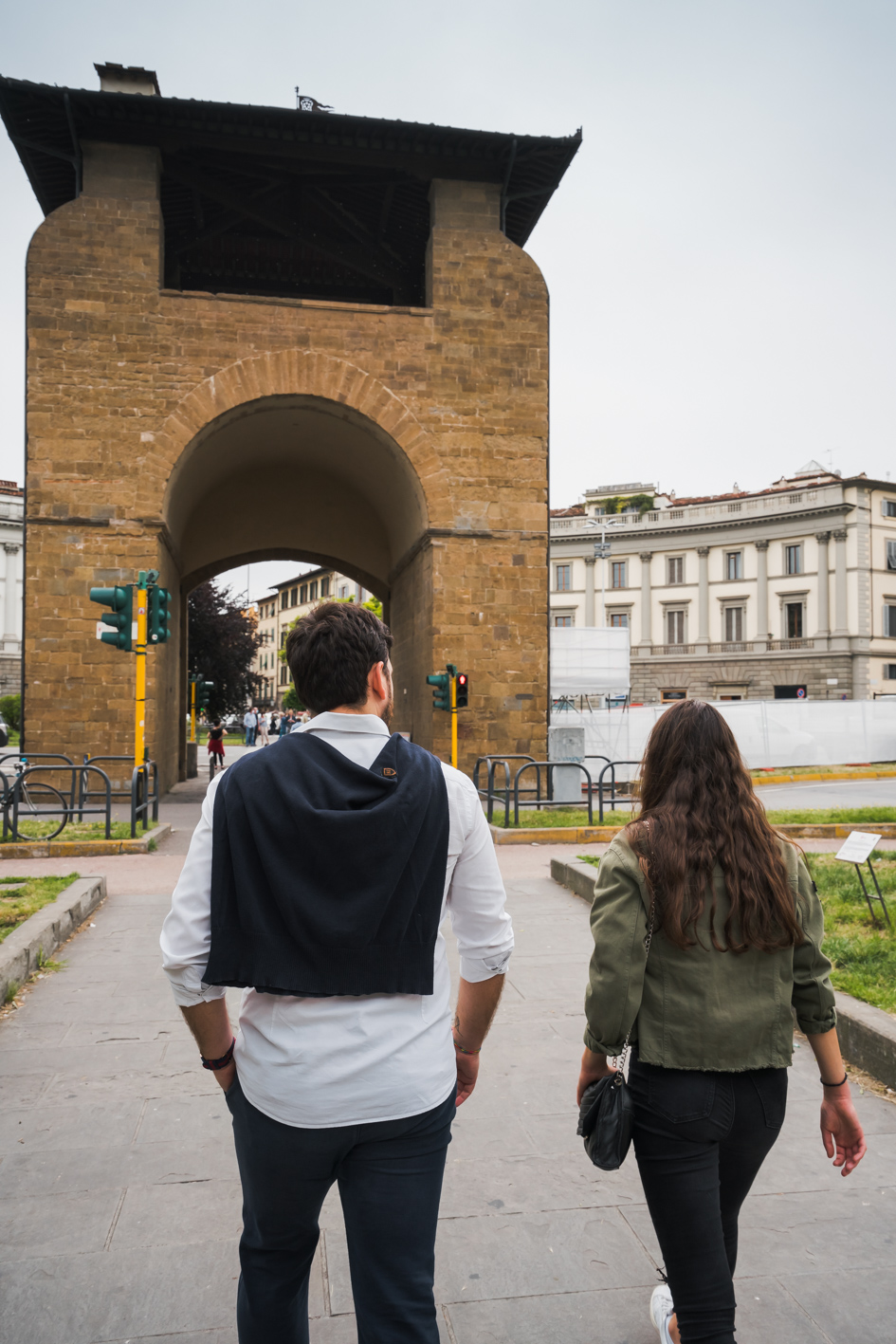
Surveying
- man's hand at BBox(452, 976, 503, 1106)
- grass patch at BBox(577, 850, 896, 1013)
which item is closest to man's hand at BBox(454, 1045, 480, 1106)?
man's hand at BBox(452, 976, 503, 1106)

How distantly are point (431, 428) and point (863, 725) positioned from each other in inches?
607

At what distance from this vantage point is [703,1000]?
2137 mm

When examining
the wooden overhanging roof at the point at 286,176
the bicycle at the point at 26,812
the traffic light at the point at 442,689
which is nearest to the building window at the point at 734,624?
the wooden overhanging roof at the point at 286,176

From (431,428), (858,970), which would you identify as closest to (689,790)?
(858,970)

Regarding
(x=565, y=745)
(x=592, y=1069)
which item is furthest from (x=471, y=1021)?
(x=565, y=745)

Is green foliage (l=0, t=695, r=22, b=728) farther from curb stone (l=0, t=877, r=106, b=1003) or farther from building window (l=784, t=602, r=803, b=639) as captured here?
building window (l=784, t=602, r=803, b=639)

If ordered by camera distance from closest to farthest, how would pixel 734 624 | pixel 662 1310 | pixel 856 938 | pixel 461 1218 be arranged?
pixel 662 1310 → pixel 461 1218 → pixel 856 938 → pixel 734 624

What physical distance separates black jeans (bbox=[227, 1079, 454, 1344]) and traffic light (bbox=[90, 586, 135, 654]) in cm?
1036

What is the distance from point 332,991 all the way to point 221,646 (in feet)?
112

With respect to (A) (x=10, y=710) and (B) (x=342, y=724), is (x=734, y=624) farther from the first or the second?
(B) (x=342, y=724)

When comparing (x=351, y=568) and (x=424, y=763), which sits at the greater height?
(x=351, y=568)

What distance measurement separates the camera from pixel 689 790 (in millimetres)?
2254

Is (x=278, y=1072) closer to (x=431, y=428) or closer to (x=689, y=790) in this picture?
(x=689, y=790)

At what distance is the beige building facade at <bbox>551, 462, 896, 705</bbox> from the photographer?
5153 centimetres
